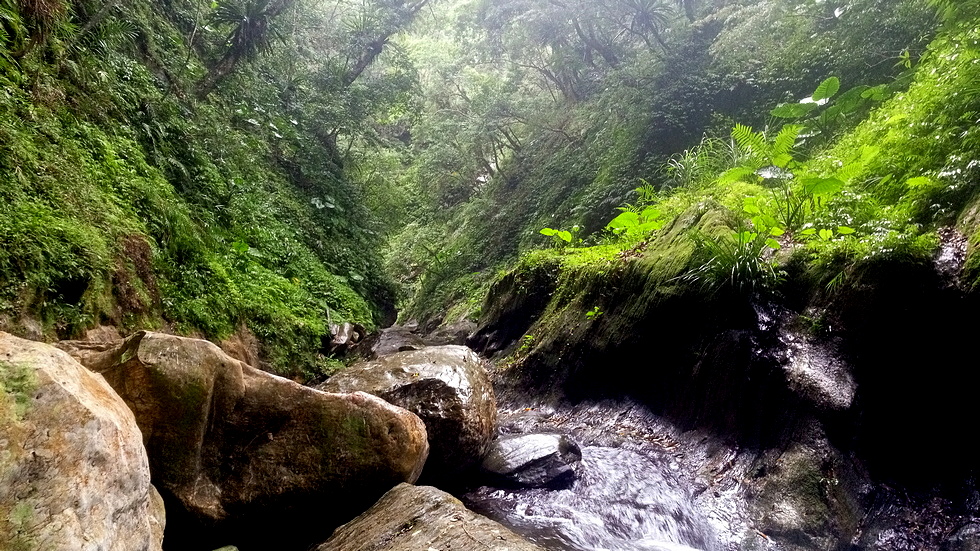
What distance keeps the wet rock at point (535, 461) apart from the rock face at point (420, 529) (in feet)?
4.92

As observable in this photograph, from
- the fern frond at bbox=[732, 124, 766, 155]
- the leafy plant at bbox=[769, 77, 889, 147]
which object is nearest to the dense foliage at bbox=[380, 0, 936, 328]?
the leafy plant at bbox=[769, 77, 889, 147]

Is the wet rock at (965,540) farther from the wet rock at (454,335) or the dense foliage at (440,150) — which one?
the wet rock at (454,335)

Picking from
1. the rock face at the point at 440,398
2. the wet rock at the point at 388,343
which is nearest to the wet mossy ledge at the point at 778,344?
the rock face at the point at 440,398

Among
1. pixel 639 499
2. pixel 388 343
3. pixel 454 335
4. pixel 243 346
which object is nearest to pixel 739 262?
pixel 639 499

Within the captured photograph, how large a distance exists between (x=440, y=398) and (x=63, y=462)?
321 centimetres

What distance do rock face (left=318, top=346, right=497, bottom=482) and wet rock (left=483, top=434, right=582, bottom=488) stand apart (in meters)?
0.19

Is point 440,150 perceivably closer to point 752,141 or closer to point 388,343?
point 388,343

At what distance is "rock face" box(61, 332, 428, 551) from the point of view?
10.4 feet

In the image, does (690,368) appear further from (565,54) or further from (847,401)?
(565,54)

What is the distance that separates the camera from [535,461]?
16.4ft

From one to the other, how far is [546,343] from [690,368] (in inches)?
102

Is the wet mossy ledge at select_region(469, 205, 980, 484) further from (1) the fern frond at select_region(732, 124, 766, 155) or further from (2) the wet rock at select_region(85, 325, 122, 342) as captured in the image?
(2) the wet rock at select_region(85, 325, 122, 342)

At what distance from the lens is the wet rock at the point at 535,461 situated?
4895 mm

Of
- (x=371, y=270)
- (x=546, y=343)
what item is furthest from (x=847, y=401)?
(x=371, y=270)
